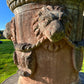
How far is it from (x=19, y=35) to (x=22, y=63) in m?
0.54

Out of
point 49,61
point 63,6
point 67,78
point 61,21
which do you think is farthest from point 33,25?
point 67,78

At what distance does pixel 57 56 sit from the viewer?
181 centimetres

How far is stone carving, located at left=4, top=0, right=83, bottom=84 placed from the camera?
1.60 metres

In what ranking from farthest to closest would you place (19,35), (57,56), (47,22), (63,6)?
(19,35) < (57,56) < (63,6) < (47,22)

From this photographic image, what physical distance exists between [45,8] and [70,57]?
1.00 metres

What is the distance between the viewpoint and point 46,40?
1.73 meters

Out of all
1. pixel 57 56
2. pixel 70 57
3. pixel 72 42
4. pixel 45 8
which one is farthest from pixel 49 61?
pixel 45 8

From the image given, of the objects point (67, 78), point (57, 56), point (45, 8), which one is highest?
point (45, 8)

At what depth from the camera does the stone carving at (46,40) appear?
160 cm

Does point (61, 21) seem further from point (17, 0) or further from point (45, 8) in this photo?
point (17, 0)

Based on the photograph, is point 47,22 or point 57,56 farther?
point 57,56

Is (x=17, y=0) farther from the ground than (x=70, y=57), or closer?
farther from the ground

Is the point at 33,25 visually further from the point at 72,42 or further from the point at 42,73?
the point at 42,73

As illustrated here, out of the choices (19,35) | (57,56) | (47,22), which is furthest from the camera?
(19,35)
